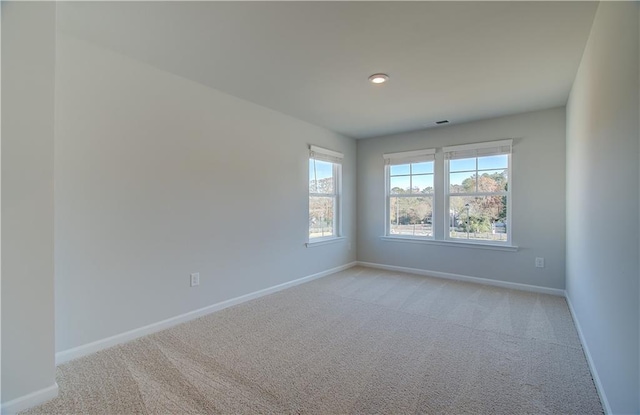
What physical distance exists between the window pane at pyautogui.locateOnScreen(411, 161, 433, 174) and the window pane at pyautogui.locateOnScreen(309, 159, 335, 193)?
141 cm

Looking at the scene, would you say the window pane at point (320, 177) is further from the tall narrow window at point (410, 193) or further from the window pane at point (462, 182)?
the window pane at point (462, 182)

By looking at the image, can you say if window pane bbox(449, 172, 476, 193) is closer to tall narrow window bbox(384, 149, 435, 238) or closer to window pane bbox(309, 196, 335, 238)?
tall narrow window bbox(384, 149, 435, 238)

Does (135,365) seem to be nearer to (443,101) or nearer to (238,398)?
(238,398)

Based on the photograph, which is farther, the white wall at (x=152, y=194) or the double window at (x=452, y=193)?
the double window at (x=452, y=193)

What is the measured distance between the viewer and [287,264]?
4.18m

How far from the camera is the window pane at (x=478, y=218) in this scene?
4281 mm

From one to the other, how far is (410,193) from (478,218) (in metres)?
1.13

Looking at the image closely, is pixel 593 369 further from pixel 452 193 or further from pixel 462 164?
pixel 462 164

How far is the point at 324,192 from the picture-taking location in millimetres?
4938

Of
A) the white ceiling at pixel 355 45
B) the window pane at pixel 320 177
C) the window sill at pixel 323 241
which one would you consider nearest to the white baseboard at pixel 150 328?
the window sill at pixel 323 241

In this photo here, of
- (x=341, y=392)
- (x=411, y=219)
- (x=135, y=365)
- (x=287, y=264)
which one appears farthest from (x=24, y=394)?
(x=411, y=219)

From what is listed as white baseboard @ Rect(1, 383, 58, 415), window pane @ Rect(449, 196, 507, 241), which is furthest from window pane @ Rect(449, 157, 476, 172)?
white baseboard @ Rect(1, 383, 58, 415)

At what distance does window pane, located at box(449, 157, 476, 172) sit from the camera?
4484 millimetres

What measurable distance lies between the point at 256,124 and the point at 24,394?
305cm
